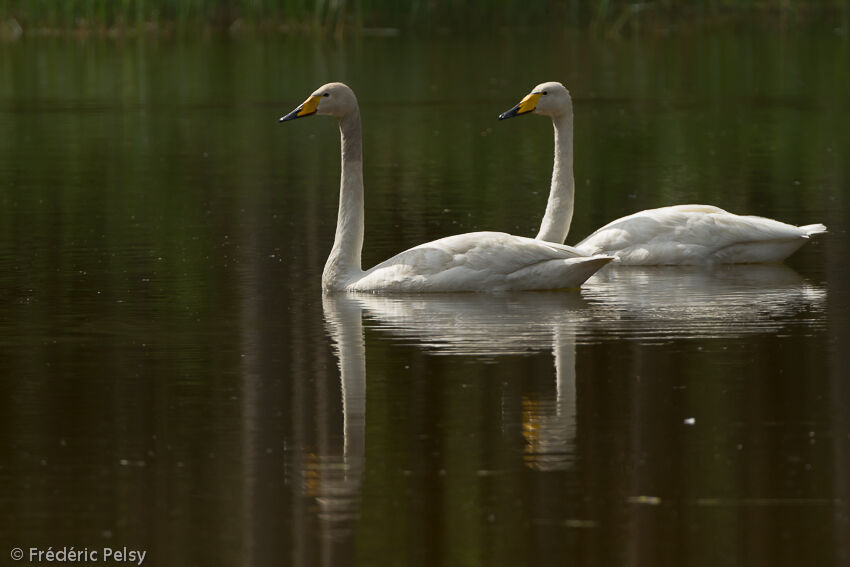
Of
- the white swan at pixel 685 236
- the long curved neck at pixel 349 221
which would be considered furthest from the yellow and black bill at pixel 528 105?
the long curved neck at pixel 349 221

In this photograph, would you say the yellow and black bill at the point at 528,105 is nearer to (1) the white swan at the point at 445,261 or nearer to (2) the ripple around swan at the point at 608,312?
(2) the ripple around swan at the point at 608,312

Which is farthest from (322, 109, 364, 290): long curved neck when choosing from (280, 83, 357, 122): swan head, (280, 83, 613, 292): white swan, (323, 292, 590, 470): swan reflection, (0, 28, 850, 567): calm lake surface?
(0, 28, 850, 567): calm lake surface

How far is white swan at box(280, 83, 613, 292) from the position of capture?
44.2 ft

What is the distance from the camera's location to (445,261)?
13.5 m

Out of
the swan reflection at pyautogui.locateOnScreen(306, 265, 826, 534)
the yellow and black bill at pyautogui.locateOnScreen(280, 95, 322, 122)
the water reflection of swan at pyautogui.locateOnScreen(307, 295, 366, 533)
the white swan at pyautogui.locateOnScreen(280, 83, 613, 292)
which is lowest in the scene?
the water reflection of swan at pyautogui.locateOnScreen(307, 295, 366, 533)

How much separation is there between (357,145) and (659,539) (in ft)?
23.8

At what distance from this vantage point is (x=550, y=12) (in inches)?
2216

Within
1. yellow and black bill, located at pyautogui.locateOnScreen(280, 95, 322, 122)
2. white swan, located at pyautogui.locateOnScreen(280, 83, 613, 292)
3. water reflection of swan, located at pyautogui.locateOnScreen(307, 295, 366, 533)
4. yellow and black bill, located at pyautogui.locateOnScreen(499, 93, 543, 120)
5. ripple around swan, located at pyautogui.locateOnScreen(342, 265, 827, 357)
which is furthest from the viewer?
yellow and black bill, located at pyautogui.locateOnScreen(499, 93, 543, 120)

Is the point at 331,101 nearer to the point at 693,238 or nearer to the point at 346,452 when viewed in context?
the point at 693,238

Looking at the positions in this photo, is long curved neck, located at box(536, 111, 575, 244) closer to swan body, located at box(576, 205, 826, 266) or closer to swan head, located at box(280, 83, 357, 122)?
swan body, located at box(576, 205, 826, 266)

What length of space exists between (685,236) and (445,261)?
9.09 feet

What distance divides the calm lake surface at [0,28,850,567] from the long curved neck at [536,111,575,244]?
815mm

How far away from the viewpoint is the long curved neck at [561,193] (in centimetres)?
1550

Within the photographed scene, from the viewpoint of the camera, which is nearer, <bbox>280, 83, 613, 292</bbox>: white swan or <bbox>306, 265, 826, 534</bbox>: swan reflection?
<bbox>306, 265, 826, 534</bbox>: swan reflection
